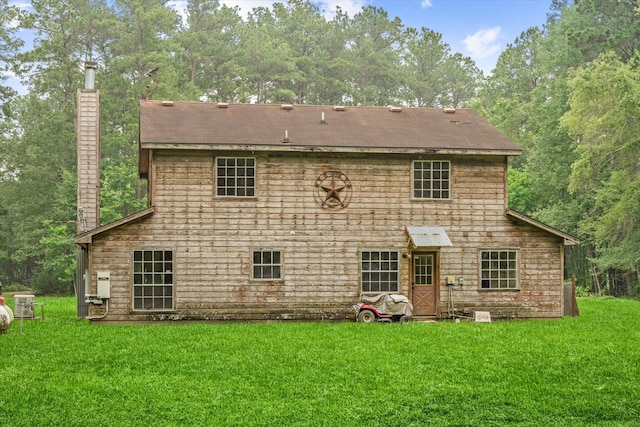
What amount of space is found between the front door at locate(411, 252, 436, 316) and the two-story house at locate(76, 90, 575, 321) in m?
0.03

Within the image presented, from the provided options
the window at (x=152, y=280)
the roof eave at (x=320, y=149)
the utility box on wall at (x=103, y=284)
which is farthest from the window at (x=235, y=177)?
the utility box on wall at (x=103, y=284)

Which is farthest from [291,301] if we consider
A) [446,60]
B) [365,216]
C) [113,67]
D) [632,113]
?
[446,60]

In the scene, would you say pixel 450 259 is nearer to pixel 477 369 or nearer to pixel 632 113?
pixel 477 369

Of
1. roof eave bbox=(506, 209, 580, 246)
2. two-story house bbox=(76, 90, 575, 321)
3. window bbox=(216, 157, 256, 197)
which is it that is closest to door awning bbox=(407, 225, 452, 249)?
two-story house bbox=(76, 90, 575, 321)

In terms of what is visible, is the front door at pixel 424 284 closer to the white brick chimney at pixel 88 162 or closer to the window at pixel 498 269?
the window at pixel 498 269

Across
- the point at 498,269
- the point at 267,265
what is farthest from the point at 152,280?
the point at 498,269

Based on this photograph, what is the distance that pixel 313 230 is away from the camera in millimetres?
21781

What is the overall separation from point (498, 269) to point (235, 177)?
7.91 m

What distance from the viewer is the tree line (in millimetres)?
37312

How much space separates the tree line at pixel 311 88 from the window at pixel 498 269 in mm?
15252

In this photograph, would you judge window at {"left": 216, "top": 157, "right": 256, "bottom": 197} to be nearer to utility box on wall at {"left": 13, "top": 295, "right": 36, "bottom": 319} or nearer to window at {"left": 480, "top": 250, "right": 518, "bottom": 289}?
utility box on wall at {"left": 13, "top": 295, "right": 36, "bottom": 319}

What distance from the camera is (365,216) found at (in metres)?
22.0

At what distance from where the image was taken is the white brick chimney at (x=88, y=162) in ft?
75.4

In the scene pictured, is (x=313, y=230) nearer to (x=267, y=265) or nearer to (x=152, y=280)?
(x=267, y=265)
